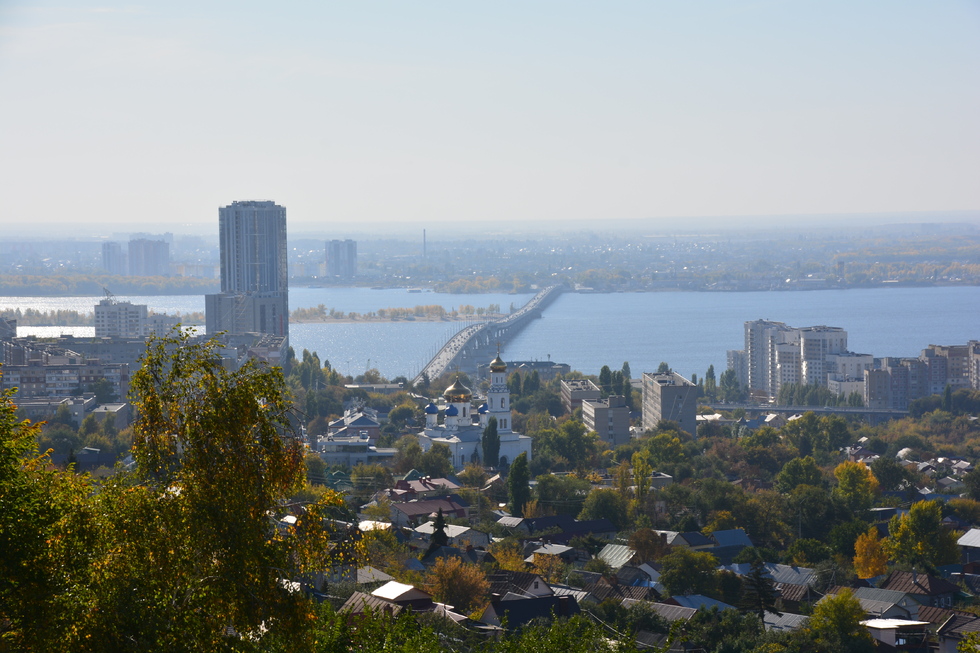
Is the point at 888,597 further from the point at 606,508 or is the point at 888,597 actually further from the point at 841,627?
the point at 606,508

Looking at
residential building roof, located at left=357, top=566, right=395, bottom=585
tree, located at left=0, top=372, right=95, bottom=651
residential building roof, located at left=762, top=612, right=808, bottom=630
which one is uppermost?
tree, located at left=0, top=372, right=95, bottom=651

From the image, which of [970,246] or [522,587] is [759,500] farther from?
[970,246]

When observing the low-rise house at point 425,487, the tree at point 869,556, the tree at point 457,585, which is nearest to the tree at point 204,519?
the tree at point 457,585

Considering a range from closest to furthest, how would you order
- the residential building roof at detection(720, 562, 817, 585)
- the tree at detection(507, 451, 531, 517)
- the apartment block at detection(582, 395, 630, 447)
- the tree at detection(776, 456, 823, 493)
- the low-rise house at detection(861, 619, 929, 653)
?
1. the low-rise house at detection(861, 619, 929, 653)
2. the residential building roof at detection(720, 562, 817, 585)
3. the tree at detection(507, 451, 531, 517)
4. the tree at detection(776, 456, 823, 493)
5. the apartment block at detection(582, 395, 630, 447)

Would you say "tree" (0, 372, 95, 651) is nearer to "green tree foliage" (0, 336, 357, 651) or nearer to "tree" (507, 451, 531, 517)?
"green tree foliage" (0, 336, 357, 651)

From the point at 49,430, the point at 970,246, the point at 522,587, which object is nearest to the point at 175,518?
the point at 522,587

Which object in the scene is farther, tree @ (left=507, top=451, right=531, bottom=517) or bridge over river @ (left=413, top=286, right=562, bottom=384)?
bridge over river @ (left=413, top=286, right=562, bottom=384)

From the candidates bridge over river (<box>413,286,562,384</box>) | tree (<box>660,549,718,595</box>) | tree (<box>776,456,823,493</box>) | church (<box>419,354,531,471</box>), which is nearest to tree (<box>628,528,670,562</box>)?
tree (<box>660,549,718,595</box>)
